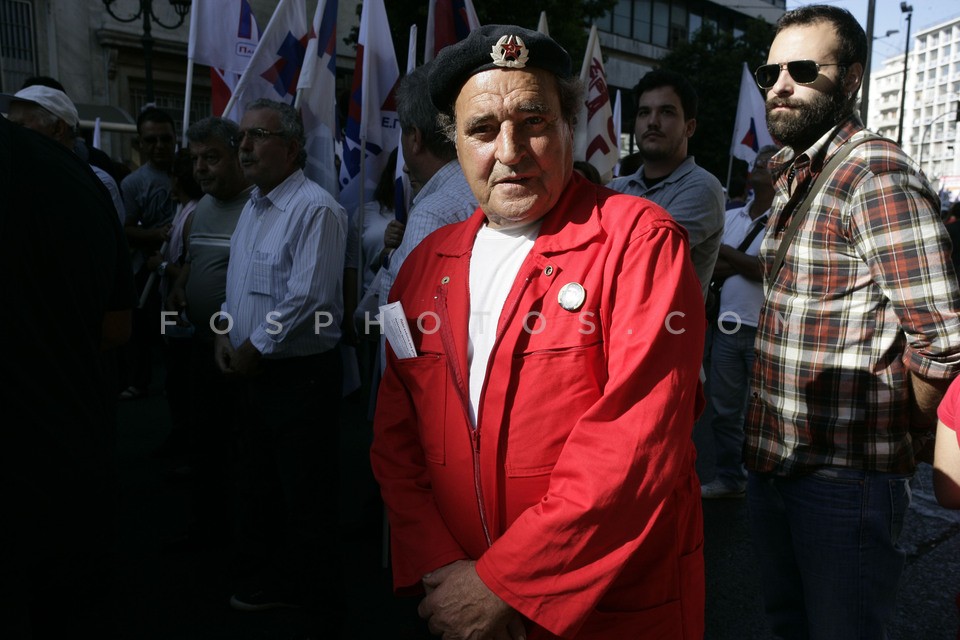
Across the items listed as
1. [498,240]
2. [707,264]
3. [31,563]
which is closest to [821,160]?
[498,240]

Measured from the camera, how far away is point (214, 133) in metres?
3.85

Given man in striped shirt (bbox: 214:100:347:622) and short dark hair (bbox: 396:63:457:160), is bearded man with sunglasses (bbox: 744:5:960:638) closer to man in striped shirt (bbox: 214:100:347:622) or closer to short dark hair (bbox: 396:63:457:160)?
short dark hair (bbox: 396:63:457:160)

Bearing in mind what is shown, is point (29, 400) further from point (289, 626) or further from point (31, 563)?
point (289, 626)

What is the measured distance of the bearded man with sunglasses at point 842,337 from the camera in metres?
1.78

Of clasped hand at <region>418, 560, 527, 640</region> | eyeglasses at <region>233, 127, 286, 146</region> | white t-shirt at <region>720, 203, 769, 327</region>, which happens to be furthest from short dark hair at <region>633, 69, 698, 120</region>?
clasped hand at <region>418, 560, 527, 640</region>

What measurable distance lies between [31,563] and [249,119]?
2107 millimetres

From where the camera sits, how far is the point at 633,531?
4.82ft

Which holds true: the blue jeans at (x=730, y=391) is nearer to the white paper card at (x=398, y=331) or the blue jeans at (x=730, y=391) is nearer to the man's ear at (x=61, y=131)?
the white paper card at (x=398, y=331)

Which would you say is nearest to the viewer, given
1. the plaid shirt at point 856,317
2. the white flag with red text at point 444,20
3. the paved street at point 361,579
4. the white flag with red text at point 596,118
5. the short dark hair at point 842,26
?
the plaid shirt at point 856,317

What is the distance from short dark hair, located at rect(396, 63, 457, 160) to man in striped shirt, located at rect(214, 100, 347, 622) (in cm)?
49

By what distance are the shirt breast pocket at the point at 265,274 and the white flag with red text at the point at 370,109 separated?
1450 millimetres

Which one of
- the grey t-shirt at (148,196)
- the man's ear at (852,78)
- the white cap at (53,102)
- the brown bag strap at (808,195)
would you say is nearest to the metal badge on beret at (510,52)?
the brown bag strap at (808,195)

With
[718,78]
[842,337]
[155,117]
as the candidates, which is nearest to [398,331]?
[842,337]

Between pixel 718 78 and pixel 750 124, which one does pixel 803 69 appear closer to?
pixel 750 124
